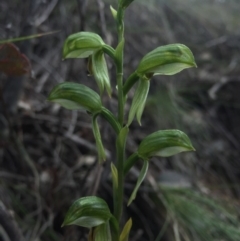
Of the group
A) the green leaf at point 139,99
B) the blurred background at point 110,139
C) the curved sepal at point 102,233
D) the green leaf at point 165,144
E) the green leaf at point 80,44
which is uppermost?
the green leaf at point 80,44

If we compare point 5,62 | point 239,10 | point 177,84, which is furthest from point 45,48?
point 239,10

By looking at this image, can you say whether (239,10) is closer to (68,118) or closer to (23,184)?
(68,118)

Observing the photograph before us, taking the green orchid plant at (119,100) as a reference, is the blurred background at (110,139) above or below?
below

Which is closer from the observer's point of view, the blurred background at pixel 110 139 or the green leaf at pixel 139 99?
the green leaf at pixel 139 99

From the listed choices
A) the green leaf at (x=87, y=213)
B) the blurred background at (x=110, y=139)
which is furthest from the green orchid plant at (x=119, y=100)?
the blurred background at (x=110, y=139)

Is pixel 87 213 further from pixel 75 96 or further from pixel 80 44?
pixel 80 44

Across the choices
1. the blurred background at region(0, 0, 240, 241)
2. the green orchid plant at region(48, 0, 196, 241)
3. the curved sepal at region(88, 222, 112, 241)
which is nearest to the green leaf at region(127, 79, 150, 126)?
the green orchid plant at region(48, 0, 196, 241)

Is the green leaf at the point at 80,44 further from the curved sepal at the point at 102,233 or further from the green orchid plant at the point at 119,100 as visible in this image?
the curved sepal at the point at 102,233

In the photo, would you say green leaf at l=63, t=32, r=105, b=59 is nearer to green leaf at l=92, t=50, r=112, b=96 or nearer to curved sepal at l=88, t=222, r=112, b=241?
green leaf at l=92, t=50, r=112, b=96
